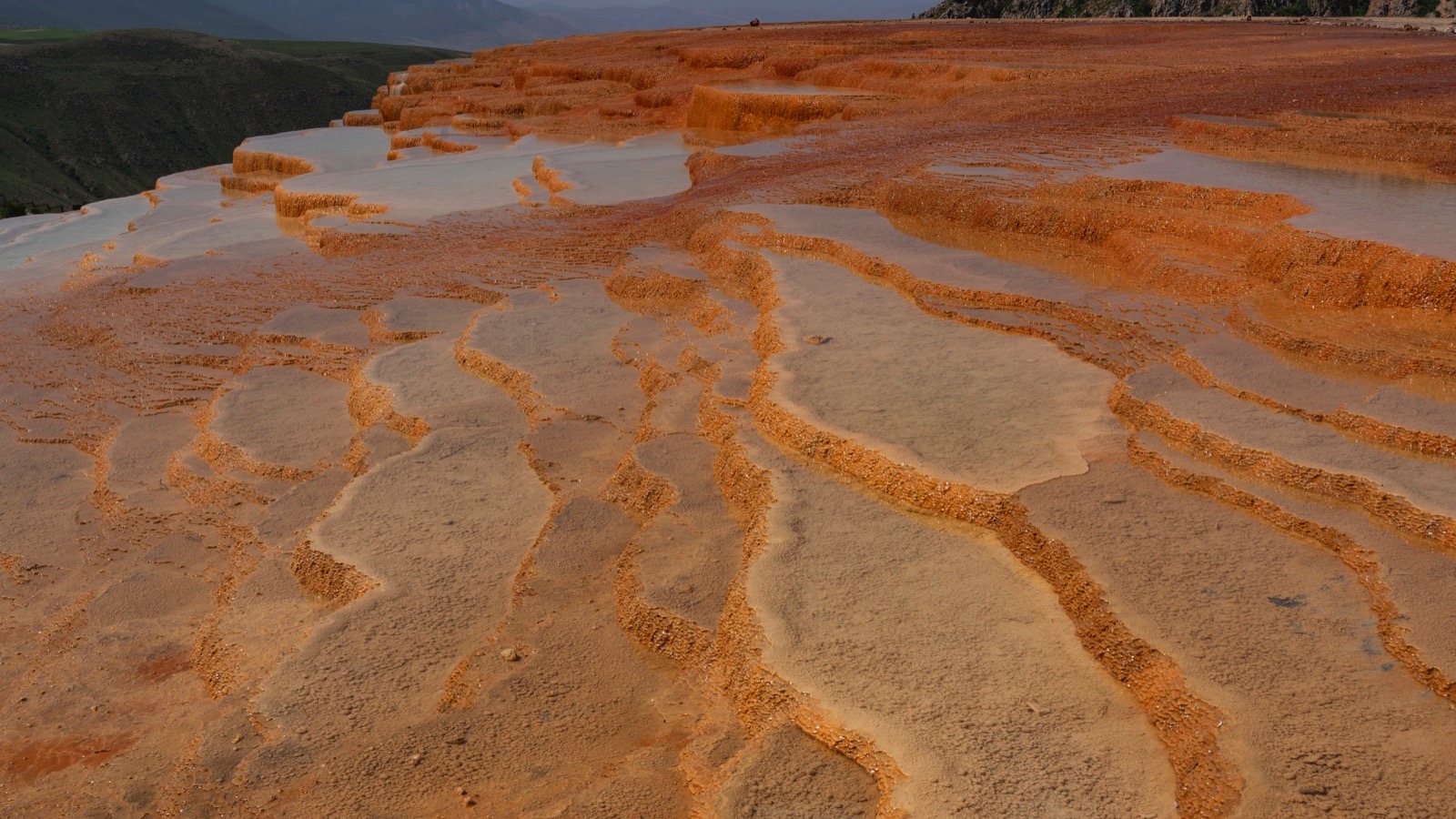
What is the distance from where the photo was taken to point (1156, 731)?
2.50 meters

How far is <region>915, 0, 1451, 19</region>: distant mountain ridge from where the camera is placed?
2939 centimetres

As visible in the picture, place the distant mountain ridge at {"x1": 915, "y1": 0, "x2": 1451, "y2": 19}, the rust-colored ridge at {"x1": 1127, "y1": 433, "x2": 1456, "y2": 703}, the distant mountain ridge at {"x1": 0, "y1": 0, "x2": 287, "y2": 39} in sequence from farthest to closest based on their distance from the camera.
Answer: the distant mountain ridge at {"x1": 0, "y1": 0, "x2": 287, "y2": 39} < the distant mountain ridge at {"x1": 915, "y1": 0, "x2": 1451, "y2": 19} < the rust-colored ridge at {"x1": 1127, "y1": 433, "x2": 1456, "y2": 703}

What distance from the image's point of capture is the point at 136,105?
4778 centimetres

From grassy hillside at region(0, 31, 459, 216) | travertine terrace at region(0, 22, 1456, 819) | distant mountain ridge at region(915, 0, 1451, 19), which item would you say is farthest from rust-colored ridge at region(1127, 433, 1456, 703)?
grassy hillside at region(0, 31, 459, 216)

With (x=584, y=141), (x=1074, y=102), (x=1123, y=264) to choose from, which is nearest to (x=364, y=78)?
(x=584, y=141)

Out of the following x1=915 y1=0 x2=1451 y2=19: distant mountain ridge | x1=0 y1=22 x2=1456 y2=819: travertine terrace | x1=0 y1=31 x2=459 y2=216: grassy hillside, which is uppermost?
x1=0 y1=22 x2=1456 y2=819: travertine terrace

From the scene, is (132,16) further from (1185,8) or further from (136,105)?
(1185,8)

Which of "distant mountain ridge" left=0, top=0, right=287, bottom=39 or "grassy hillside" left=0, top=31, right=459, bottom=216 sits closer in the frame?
"grassy hillside" left=0, top=31, right=459, bottom=216

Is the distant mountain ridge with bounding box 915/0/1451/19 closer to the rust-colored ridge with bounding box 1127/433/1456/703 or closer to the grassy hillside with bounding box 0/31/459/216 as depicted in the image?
the grassy hillside with bounding box 0/31/459/216

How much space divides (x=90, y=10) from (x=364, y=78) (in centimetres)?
11324

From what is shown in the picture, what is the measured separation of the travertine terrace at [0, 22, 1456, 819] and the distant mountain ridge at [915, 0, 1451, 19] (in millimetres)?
25519

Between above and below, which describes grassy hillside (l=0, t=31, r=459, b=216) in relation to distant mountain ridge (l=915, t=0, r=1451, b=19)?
below

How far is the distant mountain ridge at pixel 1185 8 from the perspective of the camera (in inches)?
1157

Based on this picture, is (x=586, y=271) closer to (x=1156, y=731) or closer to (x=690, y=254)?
(x=690, y=254)
